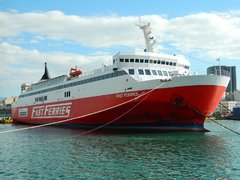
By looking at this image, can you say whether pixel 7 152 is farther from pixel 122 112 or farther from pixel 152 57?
pixel 152 57

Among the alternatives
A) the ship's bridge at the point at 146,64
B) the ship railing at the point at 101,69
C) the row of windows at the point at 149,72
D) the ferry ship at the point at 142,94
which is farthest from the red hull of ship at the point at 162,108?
the ship railing at the point at 101,69

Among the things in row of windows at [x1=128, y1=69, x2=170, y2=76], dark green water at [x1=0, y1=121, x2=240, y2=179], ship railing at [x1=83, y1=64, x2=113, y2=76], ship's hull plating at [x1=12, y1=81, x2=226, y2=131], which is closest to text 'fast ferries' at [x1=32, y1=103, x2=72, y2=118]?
ship railing at [x1=83, y1=64, x2=113, y2=76]

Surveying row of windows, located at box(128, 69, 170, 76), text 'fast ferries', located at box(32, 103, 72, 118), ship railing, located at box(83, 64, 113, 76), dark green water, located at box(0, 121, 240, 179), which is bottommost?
dark green water, located at box(0, 121, 240, 179)

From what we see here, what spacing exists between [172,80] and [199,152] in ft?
27.5

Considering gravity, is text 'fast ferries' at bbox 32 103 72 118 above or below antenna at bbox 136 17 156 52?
below

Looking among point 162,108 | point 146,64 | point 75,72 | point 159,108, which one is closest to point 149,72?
point 146,64

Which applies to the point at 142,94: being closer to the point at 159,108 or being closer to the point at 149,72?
the point at 159,108

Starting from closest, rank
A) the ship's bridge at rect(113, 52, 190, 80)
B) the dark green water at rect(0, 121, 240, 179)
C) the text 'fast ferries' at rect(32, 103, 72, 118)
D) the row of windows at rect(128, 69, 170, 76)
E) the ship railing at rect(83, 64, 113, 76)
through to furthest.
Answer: the dark green water at rect(0, 121, 240, 179), the row of windows at rect(128, 69, 170, 76), the ship's bridge at rect(113, 52, 190, 80), the ship railing at rect(83, 64, 113, 76), the text 'fast ferries' at rect(32, 103, 72, 118)

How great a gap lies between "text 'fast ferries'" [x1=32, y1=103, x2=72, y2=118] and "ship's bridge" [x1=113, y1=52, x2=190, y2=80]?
979cm

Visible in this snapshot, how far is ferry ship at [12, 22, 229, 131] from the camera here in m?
24.7

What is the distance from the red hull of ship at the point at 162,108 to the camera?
80.9ft

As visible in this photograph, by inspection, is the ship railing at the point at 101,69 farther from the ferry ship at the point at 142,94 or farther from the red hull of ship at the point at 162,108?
the red hull of ship at the point at 162,108

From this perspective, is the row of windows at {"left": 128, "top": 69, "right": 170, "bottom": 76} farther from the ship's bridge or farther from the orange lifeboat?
the orange lifeboat

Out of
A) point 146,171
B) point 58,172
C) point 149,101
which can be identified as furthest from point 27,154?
point 149,101
